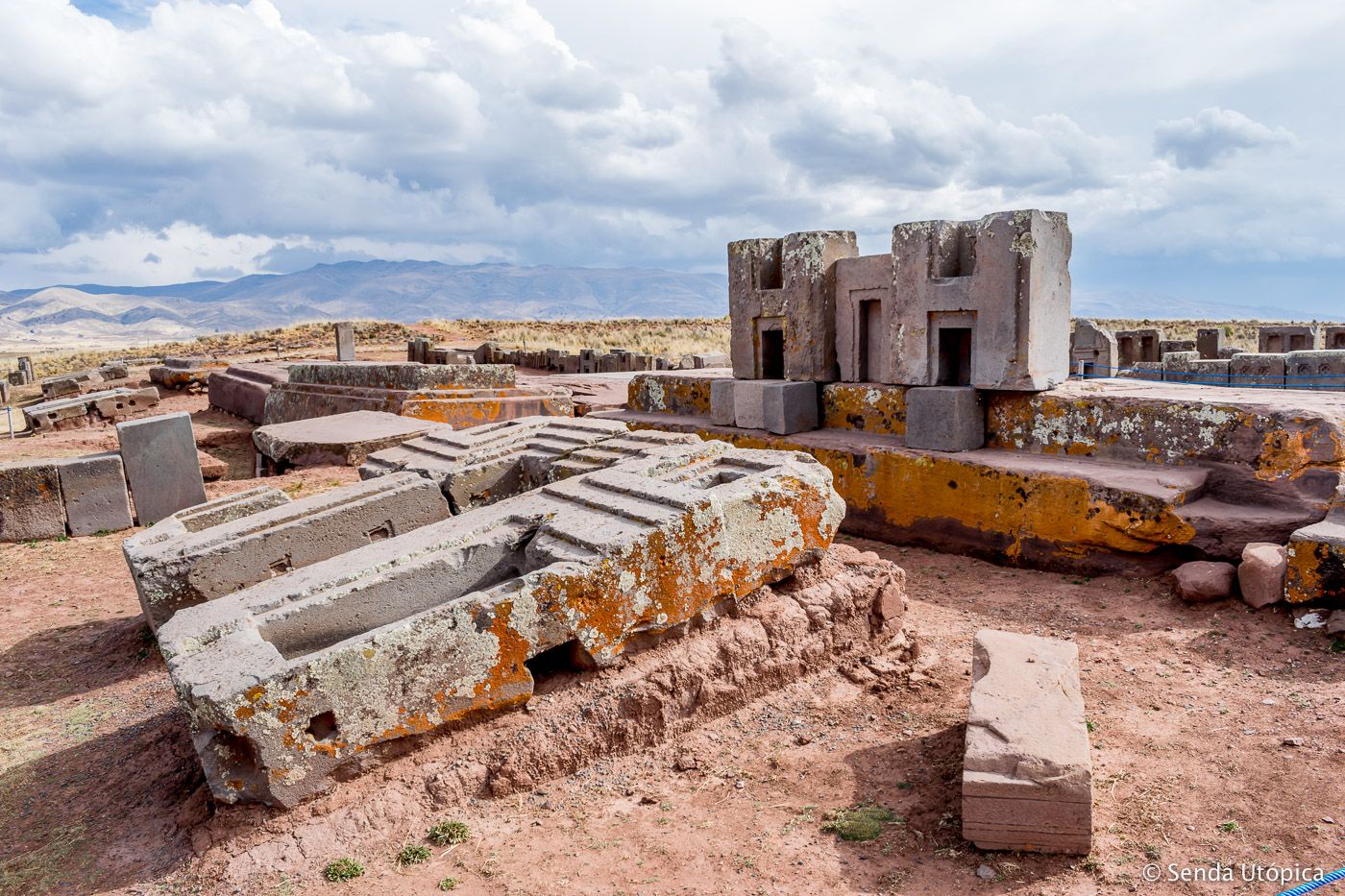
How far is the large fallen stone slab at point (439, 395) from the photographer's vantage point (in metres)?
10.9

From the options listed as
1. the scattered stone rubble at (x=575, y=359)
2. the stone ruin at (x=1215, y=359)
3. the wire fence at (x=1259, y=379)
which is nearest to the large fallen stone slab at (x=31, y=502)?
the stone ruin at (x=1215, y=359)

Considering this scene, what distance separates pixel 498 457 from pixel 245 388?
11208mm

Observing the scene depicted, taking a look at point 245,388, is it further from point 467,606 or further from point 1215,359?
point 1215,359

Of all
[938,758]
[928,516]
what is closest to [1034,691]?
[938,758]

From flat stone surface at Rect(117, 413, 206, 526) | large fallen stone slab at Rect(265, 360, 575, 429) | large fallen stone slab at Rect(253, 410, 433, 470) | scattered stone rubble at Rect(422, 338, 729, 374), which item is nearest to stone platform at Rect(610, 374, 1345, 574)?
large fallen stone slab at Rect(253, 410, 433, 470)

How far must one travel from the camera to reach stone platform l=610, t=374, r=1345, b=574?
5.05 metres

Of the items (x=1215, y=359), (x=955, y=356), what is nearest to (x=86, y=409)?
(x=955, y=356)

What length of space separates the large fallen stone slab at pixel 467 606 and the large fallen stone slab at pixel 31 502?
5.27 m

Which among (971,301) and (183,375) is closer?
(971,301)

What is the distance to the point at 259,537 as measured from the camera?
485 cm

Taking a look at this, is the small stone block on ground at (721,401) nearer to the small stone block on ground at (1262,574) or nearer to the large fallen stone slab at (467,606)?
the large fallen stone slab at (467,606)

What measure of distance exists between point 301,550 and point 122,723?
1.20 m

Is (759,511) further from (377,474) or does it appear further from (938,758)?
(377,474)

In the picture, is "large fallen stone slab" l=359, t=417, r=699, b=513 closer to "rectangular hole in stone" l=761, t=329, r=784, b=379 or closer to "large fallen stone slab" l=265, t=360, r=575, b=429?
"rectangular hole in stone" l=761, t=329, r=784, b=379
